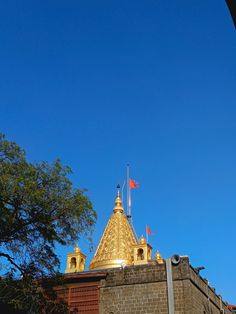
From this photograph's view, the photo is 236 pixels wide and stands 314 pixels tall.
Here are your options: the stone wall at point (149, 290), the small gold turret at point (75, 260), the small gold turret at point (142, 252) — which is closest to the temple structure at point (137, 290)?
the stone wall at point (149, 290)

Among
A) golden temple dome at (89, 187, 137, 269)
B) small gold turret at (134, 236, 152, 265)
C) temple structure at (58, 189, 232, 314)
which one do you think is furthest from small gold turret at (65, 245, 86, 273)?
temple structure at (58, 189, 232, 314)

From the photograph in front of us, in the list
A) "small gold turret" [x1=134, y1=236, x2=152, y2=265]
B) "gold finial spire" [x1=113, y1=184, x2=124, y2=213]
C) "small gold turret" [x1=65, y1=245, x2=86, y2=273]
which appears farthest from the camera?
"gold finial spire" [x1=113, y1=184, x2=124, y2=213]

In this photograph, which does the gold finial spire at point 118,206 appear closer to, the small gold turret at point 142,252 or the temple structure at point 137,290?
the small gold turret at point 142,252

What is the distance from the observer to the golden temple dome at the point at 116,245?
29.6 meters

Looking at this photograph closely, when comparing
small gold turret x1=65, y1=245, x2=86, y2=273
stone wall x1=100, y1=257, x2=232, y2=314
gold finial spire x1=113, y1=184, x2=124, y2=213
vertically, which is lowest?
stone wall x1=100, y1=257, x2=232, y2=314

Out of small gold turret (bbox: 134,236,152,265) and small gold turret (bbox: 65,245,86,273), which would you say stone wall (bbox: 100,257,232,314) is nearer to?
small gold turret (bbox: 134,236,152,265)

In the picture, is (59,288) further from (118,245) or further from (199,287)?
(118,245)

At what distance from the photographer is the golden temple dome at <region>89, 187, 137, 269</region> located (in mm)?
29609

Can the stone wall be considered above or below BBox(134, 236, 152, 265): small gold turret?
below

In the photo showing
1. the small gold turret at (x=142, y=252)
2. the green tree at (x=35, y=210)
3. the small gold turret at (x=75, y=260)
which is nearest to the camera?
the green tree at (x=35, y=210)

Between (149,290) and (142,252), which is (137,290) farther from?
(142,252)

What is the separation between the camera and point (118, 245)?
101 feet

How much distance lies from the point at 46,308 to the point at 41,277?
2.02 meters

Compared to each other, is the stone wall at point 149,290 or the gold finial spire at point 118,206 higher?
the gold finial spire at point 118,206
